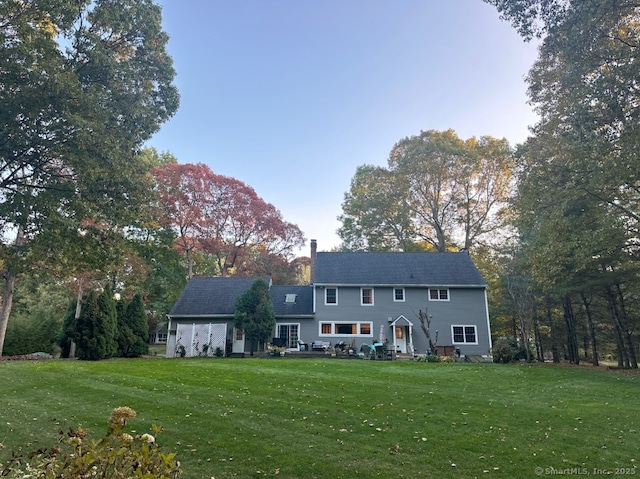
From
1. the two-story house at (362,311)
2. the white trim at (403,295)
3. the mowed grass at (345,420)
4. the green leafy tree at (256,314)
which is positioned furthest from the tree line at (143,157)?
the green leafy tree at (256,314)

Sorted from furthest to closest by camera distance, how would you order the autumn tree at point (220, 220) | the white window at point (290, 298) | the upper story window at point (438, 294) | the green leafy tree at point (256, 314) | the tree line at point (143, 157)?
the autumn tree at point (220, 220), the white window at point (290, 298), the upper story window at point (438, 294), the green leafy tree at point (256, 314), the tree line at point (143, 157)

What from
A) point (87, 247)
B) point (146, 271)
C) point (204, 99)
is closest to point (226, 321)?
point (146, 271)

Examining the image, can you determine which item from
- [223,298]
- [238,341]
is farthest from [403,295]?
[223,298]

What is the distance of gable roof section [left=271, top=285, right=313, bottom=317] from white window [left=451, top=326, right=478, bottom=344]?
8.78 metres

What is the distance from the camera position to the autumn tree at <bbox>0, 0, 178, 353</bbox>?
848 centimetres

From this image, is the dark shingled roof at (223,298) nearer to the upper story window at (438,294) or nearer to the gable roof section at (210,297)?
the gable roof section at (210,297)

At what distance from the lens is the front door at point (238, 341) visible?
23.4 m

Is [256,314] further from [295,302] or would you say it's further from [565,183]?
[565,183]

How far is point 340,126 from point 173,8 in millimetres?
9803

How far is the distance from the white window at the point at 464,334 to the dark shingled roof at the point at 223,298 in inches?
346

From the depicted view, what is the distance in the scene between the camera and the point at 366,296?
25.4 m

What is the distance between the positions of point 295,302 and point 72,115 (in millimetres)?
18499

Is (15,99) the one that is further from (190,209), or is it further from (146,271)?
(190,209)

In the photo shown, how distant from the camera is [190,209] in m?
32.0
